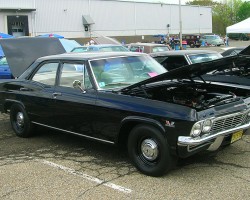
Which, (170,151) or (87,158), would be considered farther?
(87,158)

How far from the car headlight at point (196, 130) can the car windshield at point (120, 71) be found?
144 centimetres

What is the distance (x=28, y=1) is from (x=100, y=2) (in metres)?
11.3

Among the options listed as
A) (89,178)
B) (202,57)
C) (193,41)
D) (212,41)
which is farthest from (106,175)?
(193,41)

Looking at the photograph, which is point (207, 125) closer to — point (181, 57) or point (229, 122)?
point (229, 122)

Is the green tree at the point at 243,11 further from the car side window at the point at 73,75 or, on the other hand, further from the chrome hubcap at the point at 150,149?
the chrome hubcap at the point at 150,149

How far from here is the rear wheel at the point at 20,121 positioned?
6547mm

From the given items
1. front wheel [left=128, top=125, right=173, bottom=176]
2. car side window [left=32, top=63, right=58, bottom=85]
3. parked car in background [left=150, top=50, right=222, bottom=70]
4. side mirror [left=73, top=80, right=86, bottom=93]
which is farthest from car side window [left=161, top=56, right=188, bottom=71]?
front wheel [left=128, top=125, right=173, bottom=176]

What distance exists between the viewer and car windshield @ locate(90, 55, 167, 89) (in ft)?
17.4

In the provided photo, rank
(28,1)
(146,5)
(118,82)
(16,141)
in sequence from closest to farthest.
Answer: (118,82)
(16,141)
(28,1)
(146,5)

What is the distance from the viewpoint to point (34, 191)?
435cm

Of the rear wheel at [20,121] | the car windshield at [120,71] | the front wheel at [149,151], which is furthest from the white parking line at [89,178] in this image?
the rear wheel at [20,121]

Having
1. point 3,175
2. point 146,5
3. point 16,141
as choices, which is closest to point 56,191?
point 3,175

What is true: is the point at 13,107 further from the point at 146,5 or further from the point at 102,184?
the point at 146,5

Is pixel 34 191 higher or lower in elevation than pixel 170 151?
lower
